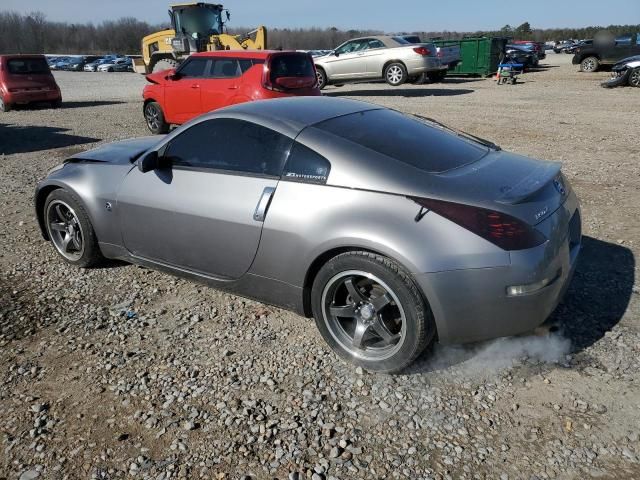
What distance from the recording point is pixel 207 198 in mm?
3439

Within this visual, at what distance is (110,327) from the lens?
11.7 ft

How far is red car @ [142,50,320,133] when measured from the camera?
961cm

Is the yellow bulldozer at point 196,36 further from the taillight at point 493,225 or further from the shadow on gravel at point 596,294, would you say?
the taillight at point 493,225

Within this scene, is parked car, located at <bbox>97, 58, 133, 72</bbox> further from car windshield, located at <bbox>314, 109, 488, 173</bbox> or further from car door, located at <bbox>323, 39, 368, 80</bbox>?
car windshield, located at <bbox>314, 109, 488, 173</bbox>

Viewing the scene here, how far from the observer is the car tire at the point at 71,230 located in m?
4.20

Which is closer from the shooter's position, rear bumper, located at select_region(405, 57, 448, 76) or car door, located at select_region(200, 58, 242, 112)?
car door, located at select_region(200, 58, 242, 112)

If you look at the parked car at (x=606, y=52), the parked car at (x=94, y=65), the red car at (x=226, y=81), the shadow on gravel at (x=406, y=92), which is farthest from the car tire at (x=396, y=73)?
the parked car at (x=94, y=65)

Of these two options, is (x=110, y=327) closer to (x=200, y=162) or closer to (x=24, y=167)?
(x=200, y=162)

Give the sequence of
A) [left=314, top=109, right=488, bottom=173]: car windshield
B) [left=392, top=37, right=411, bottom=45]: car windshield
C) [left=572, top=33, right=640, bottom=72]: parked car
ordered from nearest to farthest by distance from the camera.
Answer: [left=314, top=109, right=488, bottom=173]: car windshield, [left=392, top=37, right=411, bottom=45]: car windshield, [left=572, top=33, right=640, bottom=72]: parked car

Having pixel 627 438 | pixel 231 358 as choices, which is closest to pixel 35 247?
pixel 231 358

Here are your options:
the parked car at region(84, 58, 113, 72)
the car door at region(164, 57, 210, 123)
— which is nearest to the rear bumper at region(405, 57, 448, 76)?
the car door at region(164, 57, 210, 123)

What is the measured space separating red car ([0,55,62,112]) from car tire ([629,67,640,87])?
18.9m

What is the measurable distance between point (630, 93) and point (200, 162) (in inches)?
649

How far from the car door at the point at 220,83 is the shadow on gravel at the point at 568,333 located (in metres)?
7.45
